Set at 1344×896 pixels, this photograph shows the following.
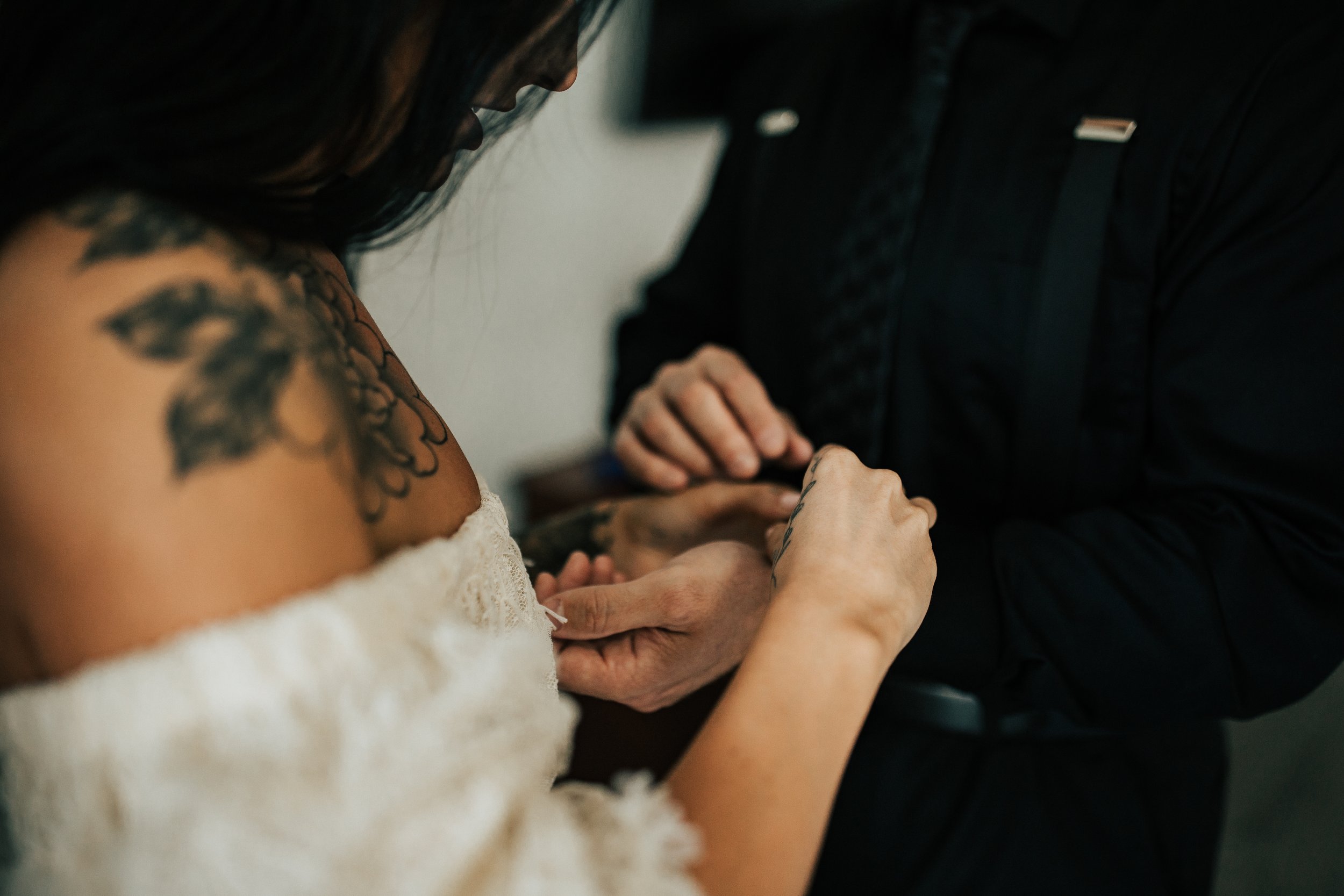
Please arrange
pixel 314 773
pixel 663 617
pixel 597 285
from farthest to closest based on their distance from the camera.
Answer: pixel 597 285, pixel 663 617, pixel 314 773

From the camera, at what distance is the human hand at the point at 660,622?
64 centimetres

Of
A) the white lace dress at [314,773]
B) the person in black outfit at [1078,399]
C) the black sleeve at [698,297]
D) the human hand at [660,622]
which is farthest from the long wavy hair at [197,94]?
the black sleeve at [698,297]

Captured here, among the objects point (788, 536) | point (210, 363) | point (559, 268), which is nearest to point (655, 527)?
point (788, 536)

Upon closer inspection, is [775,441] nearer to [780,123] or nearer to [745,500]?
[745,500]

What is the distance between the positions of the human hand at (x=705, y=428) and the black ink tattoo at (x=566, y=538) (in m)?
0.07

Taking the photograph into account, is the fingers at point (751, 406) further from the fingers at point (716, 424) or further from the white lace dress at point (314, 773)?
the white lace dress at point (314, 773)

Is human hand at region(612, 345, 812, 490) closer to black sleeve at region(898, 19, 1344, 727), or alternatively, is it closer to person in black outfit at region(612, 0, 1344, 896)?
person in black outfit at region(612, 0, 1344, 896)

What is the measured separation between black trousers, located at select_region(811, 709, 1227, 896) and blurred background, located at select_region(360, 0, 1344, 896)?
389 millimetres

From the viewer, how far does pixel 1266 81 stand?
0.68m

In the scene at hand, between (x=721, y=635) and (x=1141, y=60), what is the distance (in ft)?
2.09

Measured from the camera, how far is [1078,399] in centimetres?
75

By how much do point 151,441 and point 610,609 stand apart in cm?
35

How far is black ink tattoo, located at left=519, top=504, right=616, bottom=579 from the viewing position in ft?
2.66

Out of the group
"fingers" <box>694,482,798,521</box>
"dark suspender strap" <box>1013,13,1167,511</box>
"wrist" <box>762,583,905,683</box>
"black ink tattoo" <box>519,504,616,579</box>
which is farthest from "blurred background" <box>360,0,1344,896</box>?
"wrist" <box>762,583,905,683</box>
